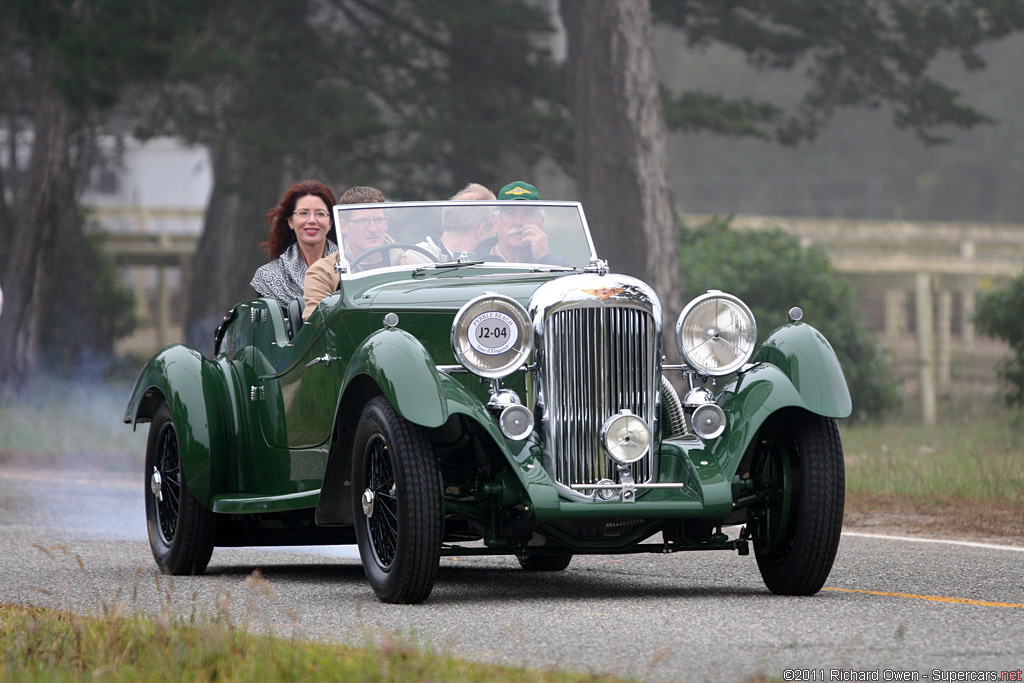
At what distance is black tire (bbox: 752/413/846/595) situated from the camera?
267 inches

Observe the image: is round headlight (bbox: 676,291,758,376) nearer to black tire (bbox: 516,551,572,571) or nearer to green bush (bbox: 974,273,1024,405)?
black tire (bbox: 516,551,572,571)

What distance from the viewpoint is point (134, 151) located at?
49844mm

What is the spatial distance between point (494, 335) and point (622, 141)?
12002 millimetres

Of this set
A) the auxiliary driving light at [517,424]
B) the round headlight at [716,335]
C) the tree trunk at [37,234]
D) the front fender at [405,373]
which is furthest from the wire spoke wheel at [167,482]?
the tree trunk at [37,234]

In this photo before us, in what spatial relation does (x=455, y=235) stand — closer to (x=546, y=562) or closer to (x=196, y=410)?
(x=196, y=410)

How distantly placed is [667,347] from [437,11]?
6.12 meters

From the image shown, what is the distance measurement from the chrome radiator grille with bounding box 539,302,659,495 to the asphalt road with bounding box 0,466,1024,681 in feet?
1.95

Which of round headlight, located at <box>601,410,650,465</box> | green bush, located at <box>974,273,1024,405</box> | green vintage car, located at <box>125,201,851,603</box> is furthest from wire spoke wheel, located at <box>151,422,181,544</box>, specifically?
green bush, located at <box>974,273,1024,405</box>

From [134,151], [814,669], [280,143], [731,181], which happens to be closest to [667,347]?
[280,143]

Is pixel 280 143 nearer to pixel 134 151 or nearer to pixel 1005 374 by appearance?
pixel 1005 374

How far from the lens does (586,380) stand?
22.5 ft

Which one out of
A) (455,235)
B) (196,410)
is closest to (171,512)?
(196,410)

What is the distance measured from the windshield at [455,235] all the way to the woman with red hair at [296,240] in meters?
0.60

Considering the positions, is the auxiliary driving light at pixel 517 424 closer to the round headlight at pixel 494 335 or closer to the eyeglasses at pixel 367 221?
the round headlight at pixel 494 335
